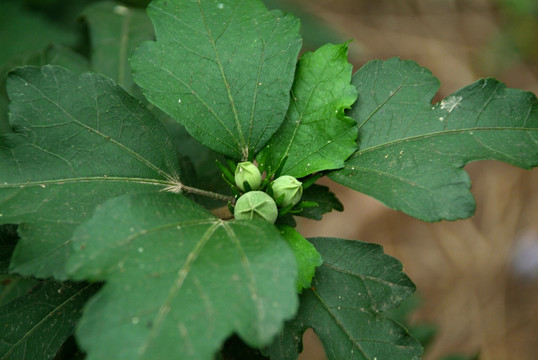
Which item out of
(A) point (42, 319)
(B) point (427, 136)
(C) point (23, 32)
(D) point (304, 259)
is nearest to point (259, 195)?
(D) point (304, 259)

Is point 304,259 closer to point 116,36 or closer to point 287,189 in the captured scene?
point 287,189

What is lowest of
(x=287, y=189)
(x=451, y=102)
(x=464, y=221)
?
(x=464, y=221)

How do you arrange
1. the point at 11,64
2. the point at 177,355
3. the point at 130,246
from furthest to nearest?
the point at 11,64 → the point at 130,246 → the point at 177,355

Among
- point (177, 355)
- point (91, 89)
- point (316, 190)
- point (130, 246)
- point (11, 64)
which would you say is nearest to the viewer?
point (177, 355)

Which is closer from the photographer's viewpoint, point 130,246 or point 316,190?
point 130,246

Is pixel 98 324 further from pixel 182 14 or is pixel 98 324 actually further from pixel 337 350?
pixel 182 14

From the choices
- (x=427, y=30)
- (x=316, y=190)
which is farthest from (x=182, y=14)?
(x=427, y=30)

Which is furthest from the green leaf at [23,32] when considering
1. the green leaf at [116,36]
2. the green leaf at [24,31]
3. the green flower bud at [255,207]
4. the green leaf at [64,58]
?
the green flower bud at [255,207]
